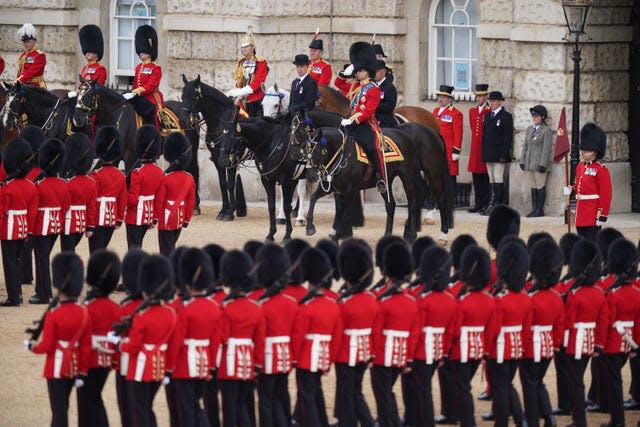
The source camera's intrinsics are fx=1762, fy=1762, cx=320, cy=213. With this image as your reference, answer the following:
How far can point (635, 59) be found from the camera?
20500 millimetres

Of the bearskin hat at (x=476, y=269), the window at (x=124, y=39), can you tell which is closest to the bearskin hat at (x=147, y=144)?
the bearskin hat at (x=476, y=269)

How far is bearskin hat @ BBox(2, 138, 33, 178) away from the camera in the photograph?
14328 millimetres

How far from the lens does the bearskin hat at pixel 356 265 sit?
1051cm

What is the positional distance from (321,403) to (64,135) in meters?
8.64

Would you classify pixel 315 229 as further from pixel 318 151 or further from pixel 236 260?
pixel 236 260

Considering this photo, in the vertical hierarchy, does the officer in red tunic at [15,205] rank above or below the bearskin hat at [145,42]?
below

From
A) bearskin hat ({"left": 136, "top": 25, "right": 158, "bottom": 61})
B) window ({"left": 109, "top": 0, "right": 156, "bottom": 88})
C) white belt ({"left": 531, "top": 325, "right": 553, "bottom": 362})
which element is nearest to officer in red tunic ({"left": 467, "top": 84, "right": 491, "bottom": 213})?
bearskin hat ({"left": 136, "top": 25, "right": 158, "bottom": 61})

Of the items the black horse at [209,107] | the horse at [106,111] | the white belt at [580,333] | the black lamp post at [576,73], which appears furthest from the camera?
the black horse at [209,107]

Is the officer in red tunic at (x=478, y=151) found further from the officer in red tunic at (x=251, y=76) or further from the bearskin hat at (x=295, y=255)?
the bearskin hat at (x=295, y=255)

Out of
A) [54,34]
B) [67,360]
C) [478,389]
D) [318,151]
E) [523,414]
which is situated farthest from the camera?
[54,34]

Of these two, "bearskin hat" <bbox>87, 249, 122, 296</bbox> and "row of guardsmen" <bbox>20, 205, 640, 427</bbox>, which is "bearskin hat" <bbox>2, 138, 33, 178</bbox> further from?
"bearskin hat" <bbox>87, 249, 122, 296</bbox>

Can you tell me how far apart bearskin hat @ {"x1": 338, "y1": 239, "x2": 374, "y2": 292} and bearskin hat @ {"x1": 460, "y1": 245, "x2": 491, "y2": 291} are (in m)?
0.60

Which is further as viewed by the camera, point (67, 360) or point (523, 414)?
point (523, 414)

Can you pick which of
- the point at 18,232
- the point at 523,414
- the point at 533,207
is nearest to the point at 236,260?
the point at 523,414
